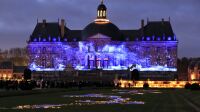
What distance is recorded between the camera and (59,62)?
167250 millimetres

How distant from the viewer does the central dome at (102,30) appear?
16938 centimetres

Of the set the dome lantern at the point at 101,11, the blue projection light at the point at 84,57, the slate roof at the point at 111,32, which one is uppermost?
the dome lantern at the point at 101,11

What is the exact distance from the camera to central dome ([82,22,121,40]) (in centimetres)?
16938

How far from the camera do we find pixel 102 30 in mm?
169875

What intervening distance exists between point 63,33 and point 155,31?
29.1 m

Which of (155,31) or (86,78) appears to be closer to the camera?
(86,78)

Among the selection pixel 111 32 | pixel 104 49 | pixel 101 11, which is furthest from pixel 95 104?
pixel 101 11

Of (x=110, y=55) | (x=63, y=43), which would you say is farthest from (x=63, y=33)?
(x=110, y=55)

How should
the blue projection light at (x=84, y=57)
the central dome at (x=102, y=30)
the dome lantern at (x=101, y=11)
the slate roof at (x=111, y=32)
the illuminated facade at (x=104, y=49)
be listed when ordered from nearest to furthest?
the illuminated facade at (x=104, y=49), the blue projection light at (x=84, y=57), the slate roof at (x=111, y=32), the central dome at (x=102, y=30), the dome lantern at (x=101, y=11)

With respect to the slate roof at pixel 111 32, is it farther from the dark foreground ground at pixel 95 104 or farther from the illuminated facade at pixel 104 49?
the dark foreground ground at pixel 95 104

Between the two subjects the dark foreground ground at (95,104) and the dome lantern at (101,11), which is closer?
the dark foreground ground at (95,104)

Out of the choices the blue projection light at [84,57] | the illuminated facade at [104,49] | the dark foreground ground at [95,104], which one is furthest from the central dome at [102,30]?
the dark foreground ground at [95,104]

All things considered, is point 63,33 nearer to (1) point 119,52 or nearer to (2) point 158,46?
(1) point 119,52

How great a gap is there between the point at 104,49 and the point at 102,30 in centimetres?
655
